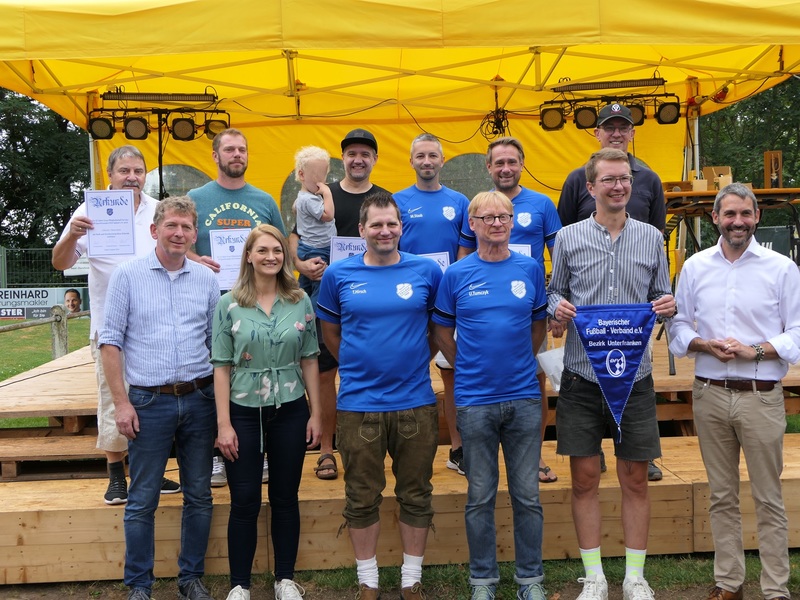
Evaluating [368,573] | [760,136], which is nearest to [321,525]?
[368,573]

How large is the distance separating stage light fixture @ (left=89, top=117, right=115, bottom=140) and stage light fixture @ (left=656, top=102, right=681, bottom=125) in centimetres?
679

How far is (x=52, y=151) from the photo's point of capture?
2767 cm

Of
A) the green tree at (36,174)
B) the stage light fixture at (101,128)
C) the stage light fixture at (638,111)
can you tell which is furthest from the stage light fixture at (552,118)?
the green tree at (36,174)

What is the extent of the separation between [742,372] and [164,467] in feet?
9.00

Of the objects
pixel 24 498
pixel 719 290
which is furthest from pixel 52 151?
pixel 719 290

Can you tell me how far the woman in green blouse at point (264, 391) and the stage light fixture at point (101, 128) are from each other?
6.61 m

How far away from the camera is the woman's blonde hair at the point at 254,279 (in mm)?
3596

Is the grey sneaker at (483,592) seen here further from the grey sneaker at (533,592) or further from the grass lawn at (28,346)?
the grass lawn at (28,346)

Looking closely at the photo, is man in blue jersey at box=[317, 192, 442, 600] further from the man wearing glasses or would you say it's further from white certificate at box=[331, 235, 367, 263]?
the man wearing glasses

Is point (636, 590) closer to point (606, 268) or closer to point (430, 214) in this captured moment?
point (606, 268)

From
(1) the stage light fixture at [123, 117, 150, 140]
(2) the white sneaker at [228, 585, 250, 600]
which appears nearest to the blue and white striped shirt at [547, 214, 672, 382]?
(2) the white sneaker at [228, 585, 250, 600]

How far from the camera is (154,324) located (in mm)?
3598

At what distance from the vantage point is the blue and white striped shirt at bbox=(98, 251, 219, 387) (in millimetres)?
3566

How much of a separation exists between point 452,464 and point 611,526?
972 millimetres
